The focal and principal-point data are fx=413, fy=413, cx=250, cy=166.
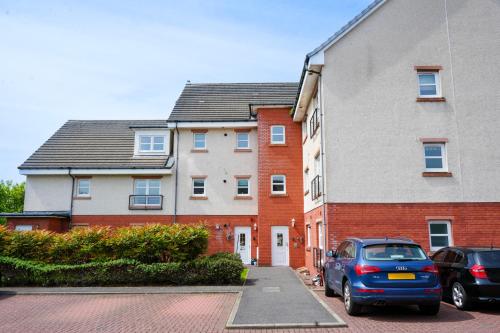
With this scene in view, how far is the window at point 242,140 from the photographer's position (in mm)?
24297

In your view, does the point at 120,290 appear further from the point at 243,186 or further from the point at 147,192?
the point at 243,186

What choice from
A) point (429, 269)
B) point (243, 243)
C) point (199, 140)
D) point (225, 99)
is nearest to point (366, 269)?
point (429, 269)

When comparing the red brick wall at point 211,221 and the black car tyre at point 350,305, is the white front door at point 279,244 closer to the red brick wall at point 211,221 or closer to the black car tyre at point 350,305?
the red brick wall at point 211,221

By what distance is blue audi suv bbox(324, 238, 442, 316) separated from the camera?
28.2 feet

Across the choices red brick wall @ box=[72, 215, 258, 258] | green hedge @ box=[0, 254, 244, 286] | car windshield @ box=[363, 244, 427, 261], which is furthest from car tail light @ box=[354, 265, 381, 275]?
red brick wall @ box=[72, 215, 258, 258]

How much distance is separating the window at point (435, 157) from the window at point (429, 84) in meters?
1.97

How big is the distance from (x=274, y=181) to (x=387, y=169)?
8.30 m

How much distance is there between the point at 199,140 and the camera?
24469 millimetres

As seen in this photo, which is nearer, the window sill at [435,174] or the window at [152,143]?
the window sill at [435,174]

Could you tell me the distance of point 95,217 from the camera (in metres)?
24.0

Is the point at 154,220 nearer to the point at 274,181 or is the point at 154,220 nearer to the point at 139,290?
the point at 274,181

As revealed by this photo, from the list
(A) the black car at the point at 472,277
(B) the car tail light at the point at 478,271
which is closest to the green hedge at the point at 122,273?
(A) the black car at the point at 472,277

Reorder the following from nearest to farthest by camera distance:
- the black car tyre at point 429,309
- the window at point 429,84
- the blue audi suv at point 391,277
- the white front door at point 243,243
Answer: the blue audi suv at point 391,277
the black car tyre at point 429,309
the window at point 429,84
the white front door at point 243,243

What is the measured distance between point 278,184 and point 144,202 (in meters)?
7.95
